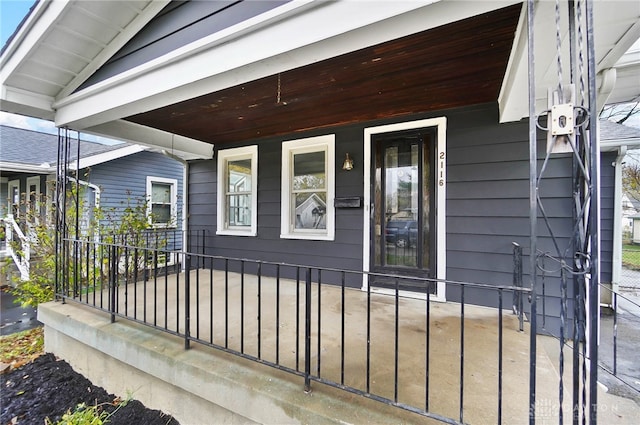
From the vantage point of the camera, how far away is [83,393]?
100 inches

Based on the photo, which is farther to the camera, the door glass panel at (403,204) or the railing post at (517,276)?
the door glass panel at (403,204)

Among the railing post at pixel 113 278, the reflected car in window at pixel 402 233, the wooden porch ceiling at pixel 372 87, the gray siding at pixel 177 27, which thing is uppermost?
the gray siding at pixel 177 27

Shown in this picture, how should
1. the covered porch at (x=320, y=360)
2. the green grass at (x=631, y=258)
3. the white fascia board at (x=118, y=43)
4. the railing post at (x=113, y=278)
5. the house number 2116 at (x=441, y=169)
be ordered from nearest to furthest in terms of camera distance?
1. the covered porch at (x=320, y=360)
2. the white fascia board at (x=118, y=43)
3. the railing post at (x=113, y=278)
4. the house number 2116 at (x=441, y=169)
5. the green grass at (x=631, y=258)

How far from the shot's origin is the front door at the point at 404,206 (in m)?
Answer: 3.33

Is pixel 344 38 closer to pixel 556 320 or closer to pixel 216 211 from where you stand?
pixel 556 320

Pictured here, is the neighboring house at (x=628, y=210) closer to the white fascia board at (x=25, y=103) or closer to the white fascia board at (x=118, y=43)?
the white fascia board at (x=118, y=43)

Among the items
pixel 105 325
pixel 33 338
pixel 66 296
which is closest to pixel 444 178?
pixel 105 325

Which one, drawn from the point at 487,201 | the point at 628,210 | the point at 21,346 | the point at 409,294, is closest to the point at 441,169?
the point at 487,201

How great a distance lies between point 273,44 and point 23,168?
25.8ft

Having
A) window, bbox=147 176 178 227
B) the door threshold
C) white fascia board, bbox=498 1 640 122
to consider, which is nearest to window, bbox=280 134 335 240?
the door threshold

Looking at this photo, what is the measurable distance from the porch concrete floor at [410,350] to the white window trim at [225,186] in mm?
1482

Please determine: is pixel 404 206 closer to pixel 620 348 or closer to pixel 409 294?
pixel 409 294

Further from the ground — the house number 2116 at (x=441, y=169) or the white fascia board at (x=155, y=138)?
the white fascia board at (x=155, y=138)

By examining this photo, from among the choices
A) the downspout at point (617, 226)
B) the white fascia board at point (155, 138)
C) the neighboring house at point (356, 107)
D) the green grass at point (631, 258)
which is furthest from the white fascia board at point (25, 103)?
the green grass at point (631, 258)
